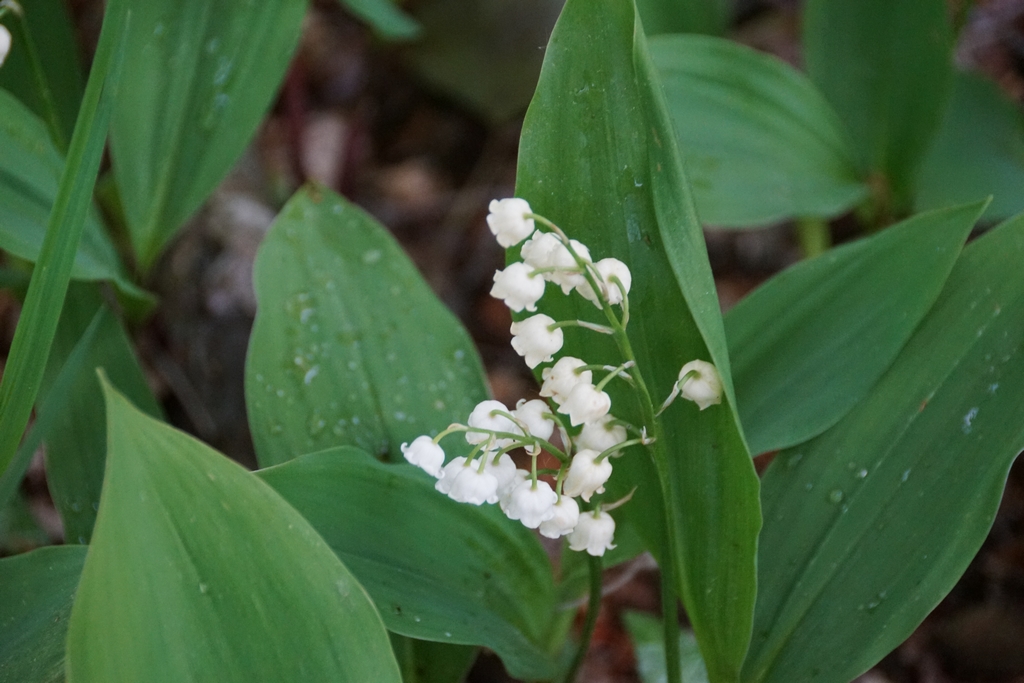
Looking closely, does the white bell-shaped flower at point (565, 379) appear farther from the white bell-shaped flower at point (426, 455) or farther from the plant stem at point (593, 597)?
the plant stem at point (593, 597)

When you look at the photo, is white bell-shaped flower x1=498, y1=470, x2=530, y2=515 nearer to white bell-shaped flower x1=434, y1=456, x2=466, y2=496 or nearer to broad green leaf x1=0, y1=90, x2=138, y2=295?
white bell-shaped flower x1=434, y1=456, x2=466, y2=496

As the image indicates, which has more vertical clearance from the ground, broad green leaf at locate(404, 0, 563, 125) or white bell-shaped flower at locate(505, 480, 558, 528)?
broad green leaf at locate(404, 0, 563, 125)

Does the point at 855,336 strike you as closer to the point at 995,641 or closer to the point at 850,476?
the point at 850,476

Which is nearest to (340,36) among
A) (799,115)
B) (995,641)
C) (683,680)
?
(799,115)

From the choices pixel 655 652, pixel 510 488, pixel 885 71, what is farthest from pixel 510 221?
pixel 885 71

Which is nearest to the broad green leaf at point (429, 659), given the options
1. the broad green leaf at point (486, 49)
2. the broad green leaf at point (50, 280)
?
the broad green leaf at point (50, 280)

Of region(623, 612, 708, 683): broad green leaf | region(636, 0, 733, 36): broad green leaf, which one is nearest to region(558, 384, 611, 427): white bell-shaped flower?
region(623, 612, 708, 683): broad green leaf
